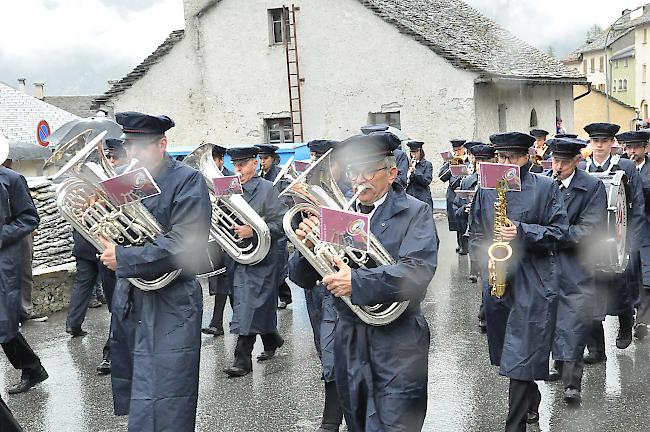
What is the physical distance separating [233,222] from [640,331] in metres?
4.21

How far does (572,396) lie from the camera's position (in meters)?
7.32

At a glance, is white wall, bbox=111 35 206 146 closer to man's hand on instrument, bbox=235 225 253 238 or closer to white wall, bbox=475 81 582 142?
white wall, bbox=475 81 582 142

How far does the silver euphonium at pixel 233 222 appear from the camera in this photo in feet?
26.1

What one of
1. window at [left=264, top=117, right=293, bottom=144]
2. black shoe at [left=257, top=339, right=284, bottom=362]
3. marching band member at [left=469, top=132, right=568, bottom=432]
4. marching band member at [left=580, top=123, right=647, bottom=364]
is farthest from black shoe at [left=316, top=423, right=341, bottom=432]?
window at [left=264, top=117, right=293, bottom=144]

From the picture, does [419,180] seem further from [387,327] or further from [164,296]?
[387,327]

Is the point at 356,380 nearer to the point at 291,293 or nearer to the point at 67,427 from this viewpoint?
the point at 67,427

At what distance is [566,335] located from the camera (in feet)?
24.0

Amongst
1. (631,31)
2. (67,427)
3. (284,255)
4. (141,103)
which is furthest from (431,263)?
(631,31)

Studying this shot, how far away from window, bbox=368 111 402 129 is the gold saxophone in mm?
21523

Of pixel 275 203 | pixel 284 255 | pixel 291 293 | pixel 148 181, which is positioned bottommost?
pixel 291 293

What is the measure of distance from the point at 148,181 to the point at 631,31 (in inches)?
3736

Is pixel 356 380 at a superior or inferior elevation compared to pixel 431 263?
inferior

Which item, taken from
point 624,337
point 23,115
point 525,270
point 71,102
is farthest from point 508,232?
point 71,102

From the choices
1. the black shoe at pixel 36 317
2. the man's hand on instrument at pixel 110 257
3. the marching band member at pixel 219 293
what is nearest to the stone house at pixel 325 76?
the black shoe at pixel 36 317
